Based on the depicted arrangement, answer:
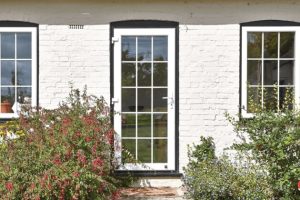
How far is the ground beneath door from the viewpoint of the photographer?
5973 mm

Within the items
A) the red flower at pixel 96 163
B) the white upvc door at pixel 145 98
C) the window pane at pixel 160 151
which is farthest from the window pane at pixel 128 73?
the red flower at pixel 96 163

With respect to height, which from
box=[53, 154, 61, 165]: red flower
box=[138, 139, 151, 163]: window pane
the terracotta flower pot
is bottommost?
box=[138, 139, 151, 163]: window pane

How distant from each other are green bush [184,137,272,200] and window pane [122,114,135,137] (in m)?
1.06

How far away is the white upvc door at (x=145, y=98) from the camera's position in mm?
6660

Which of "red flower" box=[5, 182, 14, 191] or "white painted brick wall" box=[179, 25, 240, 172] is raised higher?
"white painted brick wall" box=[179, 25, 240, 172]

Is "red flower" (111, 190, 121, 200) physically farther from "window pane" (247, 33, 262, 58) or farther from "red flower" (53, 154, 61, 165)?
"window pane" (247, 33, 262, 58)

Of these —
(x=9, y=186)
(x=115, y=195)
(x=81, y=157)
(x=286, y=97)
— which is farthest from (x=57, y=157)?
(x=286, y=97)

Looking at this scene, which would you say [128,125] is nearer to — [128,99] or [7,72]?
[128,99]

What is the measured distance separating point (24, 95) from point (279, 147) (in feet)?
13.6

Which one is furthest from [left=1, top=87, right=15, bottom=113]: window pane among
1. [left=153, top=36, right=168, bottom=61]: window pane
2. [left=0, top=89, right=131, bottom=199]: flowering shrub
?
[left=153, top=36, right=168, bottom=61]: window pane

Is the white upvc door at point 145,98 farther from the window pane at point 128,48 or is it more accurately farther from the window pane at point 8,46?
the window pane at point 8,46

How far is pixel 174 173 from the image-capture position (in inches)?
262

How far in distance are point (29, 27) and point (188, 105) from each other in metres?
2.91

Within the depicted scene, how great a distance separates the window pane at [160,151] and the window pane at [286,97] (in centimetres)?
201
